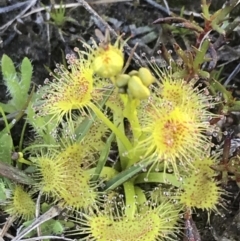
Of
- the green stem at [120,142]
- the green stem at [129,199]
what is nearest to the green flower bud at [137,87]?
the green stem at [120,142]

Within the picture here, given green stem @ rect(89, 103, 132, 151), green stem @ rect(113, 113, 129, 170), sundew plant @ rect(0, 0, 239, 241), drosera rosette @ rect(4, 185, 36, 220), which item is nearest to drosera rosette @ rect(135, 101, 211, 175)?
sundew plant @ rect(0, 0, 239, 241)

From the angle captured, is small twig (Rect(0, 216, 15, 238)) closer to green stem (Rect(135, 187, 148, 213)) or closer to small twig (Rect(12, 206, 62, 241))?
small twig (Rect(12, 206, 62, 241))

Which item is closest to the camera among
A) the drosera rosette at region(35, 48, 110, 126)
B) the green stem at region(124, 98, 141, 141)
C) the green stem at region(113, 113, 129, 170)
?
the green stem at region(124, 98, 141, 141)

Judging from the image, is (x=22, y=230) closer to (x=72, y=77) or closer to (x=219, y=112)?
(x=72, y=77)

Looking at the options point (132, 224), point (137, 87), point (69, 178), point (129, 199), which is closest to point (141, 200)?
point (129, 199)

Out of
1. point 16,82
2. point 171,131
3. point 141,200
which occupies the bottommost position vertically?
Answer: point 141,200

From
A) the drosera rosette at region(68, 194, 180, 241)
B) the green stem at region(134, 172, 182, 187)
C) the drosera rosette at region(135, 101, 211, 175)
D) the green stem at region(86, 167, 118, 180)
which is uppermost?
the drosera rosette at region(135, 101, 211, 175)

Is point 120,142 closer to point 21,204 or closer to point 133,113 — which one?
point 133,113
